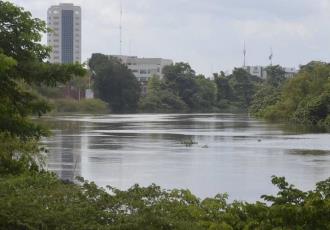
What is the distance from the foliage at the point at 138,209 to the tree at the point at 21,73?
2438 mm

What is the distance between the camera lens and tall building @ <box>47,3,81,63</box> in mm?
153125

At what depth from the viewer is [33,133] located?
11289mm

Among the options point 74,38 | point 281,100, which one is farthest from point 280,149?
point 74,38

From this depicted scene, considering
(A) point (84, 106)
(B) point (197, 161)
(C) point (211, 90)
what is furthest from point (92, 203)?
(C) point (211, 90)

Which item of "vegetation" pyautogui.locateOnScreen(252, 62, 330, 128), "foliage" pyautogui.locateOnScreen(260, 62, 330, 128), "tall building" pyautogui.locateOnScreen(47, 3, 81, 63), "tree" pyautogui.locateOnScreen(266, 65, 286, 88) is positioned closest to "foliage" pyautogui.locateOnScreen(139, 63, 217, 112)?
"tree" pyautogui.locateOnScreen(266, 65, 286, 88)

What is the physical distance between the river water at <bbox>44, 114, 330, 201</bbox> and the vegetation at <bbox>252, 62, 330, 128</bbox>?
2093 centimetres

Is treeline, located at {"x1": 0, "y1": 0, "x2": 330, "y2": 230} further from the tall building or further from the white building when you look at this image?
the tall building

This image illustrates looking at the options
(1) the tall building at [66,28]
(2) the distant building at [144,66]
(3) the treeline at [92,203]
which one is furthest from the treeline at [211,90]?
(3) the treeline at [92,203]

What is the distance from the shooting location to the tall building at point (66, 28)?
153125 millimetres

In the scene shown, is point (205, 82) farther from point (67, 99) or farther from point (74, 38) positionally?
point (74, 38)

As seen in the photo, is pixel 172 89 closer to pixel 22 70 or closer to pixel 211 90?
pixel 211 90

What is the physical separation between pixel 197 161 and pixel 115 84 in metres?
77.4

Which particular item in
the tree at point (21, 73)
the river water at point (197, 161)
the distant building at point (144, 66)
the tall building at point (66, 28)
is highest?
the tall building at point (66, 28)

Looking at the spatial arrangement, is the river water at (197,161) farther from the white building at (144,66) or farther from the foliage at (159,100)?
the white building at (144,66)
